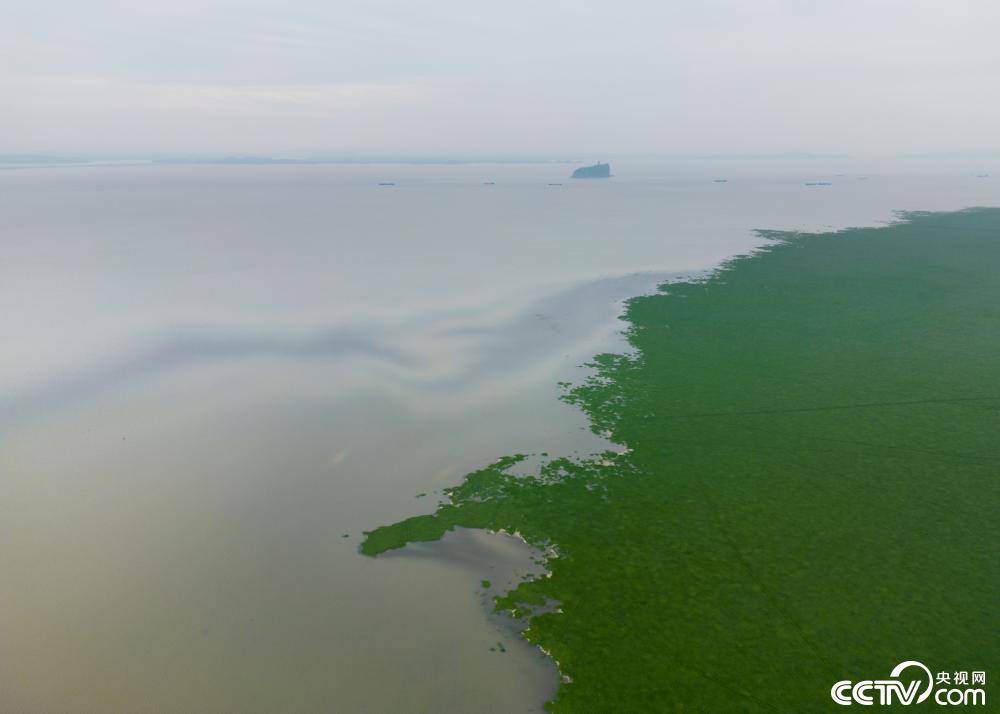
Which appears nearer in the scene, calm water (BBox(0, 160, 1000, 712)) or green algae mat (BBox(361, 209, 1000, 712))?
green algae mat (BBox(361, 209, 1000, 712))

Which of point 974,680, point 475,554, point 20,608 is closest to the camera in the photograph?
point 974,680

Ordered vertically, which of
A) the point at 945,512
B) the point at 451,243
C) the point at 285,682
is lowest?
the point at 285,682

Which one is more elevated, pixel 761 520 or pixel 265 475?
pixel 761 520

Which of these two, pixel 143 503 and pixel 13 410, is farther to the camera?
pixel 13 410

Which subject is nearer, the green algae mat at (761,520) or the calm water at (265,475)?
the green algae mat at (761,520)

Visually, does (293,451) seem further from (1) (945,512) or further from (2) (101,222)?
(2) (101,222)

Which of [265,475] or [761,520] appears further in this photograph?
[265,475]

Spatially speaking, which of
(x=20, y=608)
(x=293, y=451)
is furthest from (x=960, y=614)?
(x=20, y=608)

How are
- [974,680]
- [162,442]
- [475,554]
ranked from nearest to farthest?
[974,680] < [475,554] < [162,442]
